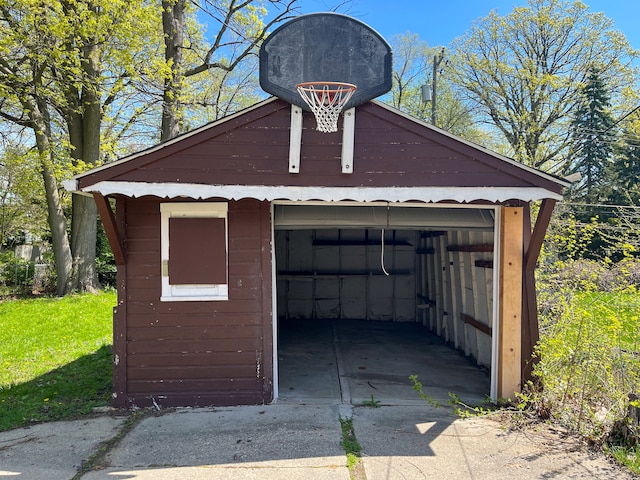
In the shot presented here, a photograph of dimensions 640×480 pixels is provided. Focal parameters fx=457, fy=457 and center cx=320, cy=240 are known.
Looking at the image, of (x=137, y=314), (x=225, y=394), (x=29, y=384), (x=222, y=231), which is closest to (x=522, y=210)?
(x=222, y=231)

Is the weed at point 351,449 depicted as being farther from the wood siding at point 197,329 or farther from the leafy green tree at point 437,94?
the leafy green tree at point 437,94

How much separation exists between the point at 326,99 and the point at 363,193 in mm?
1067

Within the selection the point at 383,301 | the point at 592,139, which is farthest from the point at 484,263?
the point at 592,139

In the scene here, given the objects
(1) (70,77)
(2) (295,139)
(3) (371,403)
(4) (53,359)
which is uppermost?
(1) (70,77)

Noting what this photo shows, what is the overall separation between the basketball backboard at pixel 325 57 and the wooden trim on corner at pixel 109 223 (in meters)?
2.04

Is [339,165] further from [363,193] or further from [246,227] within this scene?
[246,227]

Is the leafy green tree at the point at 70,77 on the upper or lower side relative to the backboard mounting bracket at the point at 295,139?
upper

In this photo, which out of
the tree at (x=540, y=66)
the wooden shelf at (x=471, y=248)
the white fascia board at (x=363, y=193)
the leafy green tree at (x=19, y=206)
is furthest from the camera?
the tree at (x=540, y=66)

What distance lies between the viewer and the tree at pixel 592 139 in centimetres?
2205

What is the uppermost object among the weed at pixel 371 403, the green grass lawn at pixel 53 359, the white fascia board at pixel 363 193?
the white fascia board at pixel 363 193

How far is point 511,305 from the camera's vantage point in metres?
5.15

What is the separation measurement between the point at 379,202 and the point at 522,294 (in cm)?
192

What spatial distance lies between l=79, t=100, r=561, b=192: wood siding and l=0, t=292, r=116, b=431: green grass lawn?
3038 mm

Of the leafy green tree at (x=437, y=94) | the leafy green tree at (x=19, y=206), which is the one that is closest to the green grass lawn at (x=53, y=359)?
the leafy green tree at (x=19, y=206)
